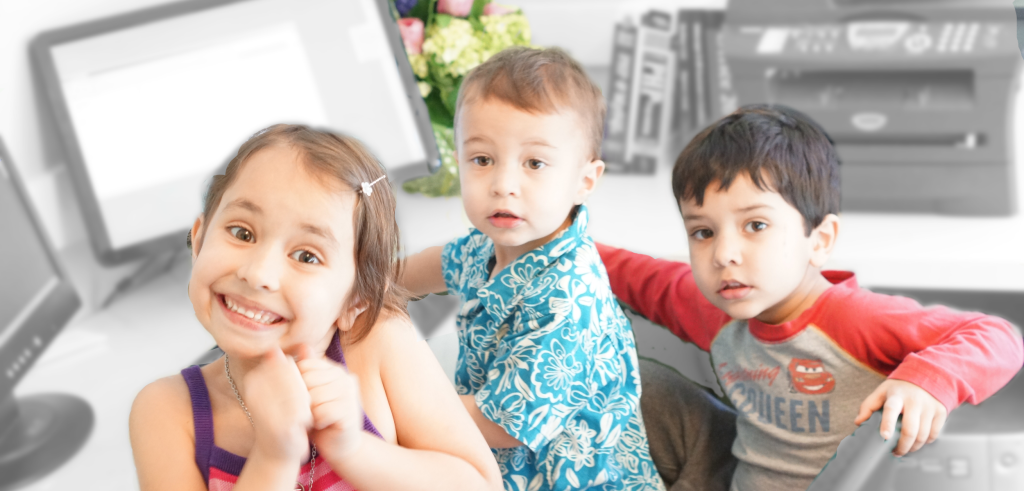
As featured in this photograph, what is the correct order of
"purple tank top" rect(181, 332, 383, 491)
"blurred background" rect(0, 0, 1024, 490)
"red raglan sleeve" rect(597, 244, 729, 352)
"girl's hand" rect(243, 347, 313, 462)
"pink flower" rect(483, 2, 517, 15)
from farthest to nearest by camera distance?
"pink flower" rect(483, 2, 517, 15), "blurred background" rect(0, 0, 1024, 490), "red raglan sleeve" rect(597, 244, 729, 352), "purple tank top" rect(181, 332, 383, 491), "girl's hand" rect(243, 347, 313, 462)

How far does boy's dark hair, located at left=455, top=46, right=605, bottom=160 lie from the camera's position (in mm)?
801

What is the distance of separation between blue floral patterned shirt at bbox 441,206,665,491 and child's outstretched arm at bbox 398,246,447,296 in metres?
0.13

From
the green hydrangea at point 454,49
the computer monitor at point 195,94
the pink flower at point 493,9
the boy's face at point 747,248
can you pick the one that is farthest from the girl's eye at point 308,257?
the pink flower at point 493,9

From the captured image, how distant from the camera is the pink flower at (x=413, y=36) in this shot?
60.6 inches

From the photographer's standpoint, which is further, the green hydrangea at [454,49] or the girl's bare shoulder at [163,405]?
the green hydrangea at [454,49]

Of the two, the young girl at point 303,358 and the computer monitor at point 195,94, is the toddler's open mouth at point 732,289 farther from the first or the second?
the computer monitor at point 195,94

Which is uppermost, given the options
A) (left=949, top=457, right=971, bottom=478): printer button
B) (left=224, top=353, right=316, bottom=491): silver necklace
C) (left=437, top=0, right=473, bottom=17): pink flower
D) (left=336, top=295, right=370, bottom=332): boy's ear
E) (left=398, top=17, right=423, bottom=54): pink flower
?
(left=437, top=0, right=473, bottom=17): pink flower

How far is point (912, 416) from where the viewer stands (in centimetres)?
69

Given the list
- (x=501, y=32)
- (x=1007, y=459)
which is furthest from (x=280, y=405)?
(x=501, y=32)

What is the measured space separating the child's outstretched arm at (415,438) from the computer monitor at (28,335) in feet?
2.02

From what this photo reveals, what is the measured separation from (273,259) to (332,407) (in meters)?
0.11

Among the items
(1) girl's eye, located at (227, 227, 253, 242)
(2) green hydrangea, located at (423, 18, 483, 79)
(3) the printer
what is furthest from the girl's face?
(3) the printer

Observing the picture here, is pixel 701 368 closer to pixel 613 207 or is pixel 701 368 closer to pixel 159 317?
pixel 613 207

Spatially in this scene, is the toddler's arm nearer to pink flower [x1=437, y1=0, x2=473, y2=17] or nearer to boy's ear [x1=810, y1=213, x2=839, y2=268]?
boy's ear [x1=810, y1=213, x2=839, y2=268]
